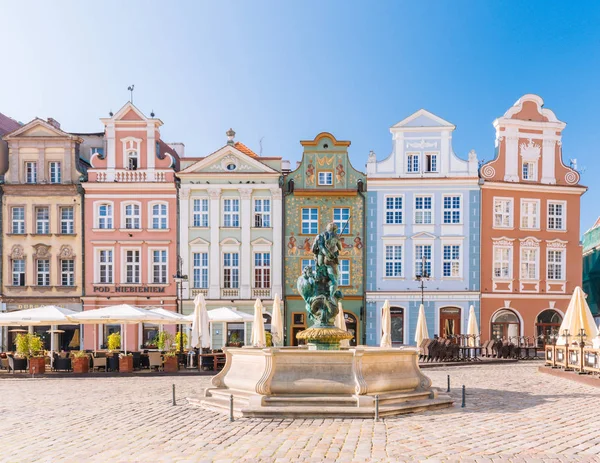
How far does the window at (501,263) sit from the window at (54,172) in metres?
22.3

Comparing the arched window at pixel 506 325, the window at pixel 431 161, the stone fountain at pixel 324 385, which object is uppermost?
the window at pixel 431 161

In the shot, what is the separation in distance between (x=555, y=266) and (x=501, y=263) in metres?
3.02

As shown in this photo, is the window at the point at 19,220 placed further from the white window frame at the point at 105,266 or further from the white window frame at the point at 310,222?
the white window frame at the point at 310,222

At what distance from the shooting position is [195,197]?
3409cm

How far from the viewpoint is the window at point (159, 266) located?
3391 centimetres

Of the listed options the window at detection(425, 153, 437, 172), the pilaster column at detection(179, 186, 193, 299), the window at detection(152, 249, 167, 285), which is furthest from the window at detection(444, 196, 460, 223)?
Answer: the window at detection(152, 249, 167, 285)

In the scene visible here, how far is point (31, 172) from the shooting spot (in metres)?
34.2

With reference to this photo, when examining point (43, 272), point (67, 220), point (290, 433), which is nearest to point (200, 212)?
point (67, 220)

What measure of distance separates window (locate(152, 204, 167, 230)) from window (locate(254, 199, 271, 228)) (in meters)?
4.58

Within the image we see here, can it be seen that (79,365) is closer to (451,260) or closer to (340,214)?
(340,214)

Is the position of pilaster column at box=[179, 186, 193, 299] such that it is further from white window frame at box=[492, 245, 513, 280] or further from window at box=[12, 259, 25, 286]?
white window frame at box=[492, 245, 513, 280]

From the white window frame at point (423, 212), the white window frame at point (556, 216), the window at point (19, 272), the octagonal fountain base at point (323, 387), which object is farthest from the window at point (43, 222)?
the white window frame at point (556, 216)

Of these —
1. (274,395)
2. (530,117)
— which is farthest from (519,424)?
(530,117)

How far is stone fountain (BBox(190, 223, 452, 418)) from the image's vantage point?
11305mm
